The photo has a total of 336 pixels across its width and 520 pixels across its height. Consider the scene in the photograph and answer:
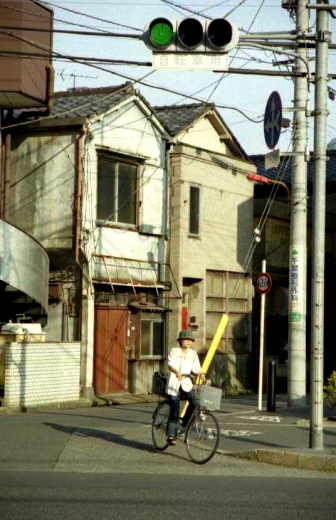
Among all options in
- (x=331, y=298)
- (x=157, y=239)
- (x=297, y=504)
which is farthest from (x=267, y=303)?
(x=297, y=504)

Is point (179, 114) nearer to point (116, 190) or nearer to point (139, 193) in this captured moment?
point (139, 193)

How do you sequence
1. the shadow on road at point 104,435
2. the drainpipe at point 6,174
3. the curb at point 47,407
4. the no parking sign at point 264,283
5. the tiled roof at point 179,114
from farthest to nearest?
the tiled roof at point 179,114, the drainpipe at point 6,174, the no parking sign at point 264,283, the curb at point 47,407, the shadow on road at point 104,435

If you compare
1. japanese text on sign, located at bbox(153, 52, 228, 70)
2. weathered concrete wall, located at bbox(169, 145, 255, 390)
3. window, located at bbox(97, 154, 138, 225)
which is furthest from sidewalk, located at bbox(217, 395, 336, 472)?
window, located at bbox(97, 154, 138, 225)

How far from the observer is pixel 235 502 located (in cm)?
1082

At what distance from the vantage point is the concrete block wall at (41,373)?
22.4 m

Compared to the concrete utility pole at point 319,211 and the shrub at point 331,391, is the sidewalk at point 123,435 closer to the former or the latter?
the shrub at point 331,391

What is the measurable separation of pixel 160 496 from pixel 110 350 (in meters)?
16.2

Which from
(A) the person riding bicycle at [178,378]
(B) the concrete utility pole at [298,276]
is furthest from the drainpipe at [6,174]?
(A) the person riding bicycle at [178,378]

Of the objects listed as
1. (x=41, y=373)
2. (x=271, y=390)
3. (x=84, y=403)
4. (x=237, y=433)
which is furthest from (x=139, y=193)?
(x=237, y=433)

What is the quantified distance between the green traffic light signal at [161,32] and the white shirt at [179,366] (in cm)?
447

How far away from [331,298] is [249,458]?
22648mm

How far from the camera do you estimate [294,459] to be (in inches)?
557

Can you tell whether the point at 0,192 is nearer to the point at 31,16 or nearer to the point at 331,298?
the point at 31,16

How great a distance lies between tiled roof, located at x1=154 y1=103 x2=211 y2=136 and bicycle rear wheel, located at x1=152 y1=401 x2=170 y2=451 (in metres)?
16.2
